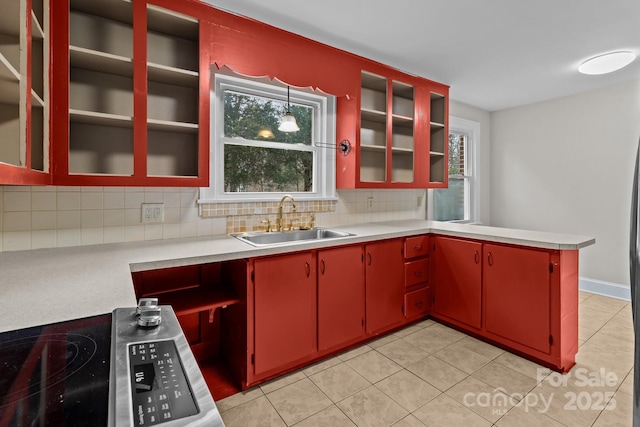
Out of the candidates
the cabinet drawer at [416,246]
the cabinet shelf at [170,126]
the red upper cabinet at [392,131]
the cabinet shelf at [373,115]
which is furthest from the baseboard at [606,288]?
the cabinet shelf at [170,126]

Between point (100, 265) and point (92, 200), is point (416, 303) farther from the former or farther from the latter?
point (92, 200)

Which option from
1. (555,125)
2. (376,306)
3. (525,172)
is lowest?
(376,306)

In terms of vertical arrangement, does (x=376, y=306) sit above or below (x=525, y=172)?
below

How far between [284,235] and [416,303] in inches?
51.6

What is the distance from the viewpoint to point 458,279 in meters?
2.70

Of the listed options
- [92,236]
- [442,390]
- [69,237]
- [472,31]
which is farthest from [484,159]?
[69,237]

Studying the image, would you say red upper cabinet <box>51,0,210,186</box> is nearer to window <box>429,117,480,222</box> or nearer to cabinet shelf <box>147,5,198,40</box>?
cabinet shelf <box>147,5,198,40</box>

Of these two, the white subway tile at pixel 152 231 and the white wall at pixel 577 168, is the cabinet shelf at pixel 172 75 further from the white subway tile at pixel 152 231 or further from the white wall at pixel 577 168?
the white wall at pixel 577 168

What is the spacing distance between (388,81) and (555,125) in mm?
2477

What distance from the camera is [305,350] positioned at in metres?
2.17

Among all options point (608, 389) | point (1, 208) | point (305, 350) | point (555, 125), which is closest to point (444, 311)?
point (608, 389)

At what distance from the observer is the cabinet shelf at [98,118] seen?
1.69m

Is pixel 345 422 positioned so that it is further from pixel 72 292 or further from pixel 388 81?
pixel 388 81

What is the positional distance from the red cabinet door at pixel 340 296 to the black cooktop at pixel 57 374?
1505 mm
